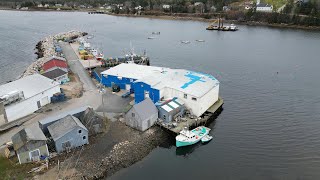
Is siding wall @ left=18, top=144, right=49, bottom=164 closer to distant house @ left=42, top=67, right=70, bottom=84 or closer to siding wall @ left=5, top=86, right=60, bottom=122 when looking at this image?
siding wall @ left=5, top=86, right=60, bottom=122

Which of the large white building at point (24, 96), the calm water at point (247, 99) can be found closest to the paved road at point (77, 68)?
the large white building at point (24, 96)

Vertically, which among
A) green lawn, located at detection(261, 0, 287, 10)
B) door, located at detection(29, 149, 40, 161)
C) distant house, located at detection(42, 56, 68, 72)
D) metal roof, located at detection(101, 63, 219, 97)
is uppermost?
green lawn, located at detection(261, 0, 287, 10)

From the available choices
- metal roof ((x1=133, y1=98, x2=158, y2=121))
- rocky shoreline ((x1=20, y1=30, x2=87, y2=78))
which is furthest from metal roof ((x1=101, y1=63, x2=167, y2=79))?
rocky shoreline ((x1=20, y1=30, x2=87, y2=78))

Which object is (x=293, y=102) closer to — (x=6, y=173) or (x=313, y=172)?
(x=313, y=172)

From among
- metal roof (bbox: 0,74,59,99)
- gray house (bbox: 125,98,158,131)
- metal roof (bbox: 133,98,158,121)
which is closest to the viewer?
gray house (bbox: 125,98,158,131)

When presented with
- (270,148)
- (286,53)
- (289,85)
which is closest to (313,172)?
(270,148)

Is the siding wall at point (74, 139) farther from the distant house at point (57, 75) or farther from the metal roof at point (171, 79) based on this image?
the distant house at point (57, 75)
